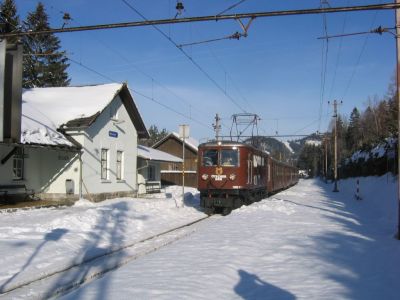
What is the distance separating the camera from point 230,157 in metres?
19.8

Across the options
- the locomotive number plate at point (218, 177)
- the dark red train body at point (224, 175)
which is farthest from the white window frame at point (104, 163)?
the locomotive number plate at point (218, 177)

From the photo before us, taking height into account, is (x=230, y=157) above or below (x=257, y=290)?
above

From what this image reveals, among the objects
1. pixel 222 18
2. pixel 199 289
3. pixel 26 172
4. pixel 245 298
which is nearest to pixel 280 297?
pixel 245 298

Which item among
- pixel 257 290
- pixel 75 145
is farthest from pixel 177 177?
pixel 257 290

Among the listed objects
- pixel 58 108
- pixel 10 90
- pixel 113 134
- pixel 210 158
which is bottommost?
pixel 10 90

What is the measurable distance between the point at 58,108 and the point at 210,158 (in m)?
→ 8.76

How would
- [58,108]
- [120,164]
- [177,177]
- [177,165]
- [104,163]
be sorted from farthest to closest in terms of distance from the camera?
1. [177,165]
2. [177,177]
3. [120,164]
4. [104,163]
5. [58,108]

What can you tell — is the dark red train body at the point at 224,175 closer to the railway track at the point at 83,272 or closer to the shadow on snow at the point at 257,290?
the railway track at the point at 83,272

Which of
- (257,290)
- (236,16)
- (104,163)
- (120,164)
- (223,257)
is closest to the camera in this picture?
(257,290)

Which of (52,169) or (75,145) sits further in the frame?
(52,169)

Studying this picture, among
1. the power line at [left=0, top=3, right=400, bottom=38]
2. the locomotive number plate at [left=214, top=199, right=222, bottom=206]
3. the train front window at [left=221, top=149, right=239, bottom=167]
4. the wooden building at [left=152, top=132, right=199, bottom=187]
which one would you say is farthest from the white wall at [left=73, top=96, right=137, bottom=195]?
the wooden building at [left=152, top=132, right=199, bottom=187]

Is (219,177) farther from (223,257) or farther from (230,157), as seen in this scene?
(223,257)

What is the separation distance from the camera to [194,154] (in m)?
58.3

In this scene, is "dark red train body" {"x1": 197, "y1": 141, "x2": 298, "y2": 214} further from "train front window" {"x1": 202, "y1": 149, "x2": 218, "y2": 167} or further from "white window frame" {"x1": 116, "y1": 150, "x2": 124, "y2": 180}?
"white window frame" {"x1": 116, "y1": 150, "x2": 124, "y2": 180}
